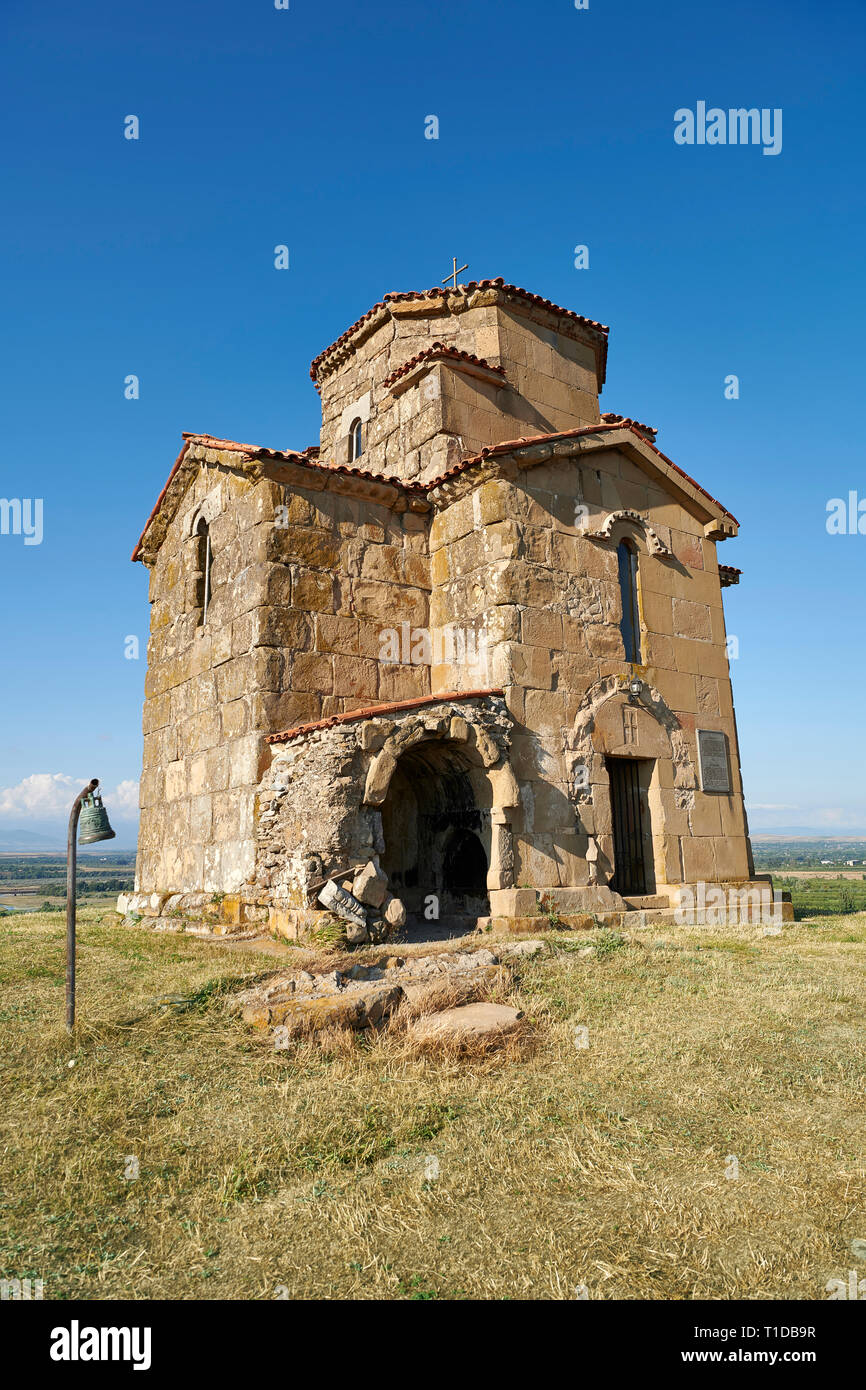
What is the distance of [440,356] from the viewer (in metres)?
13.5

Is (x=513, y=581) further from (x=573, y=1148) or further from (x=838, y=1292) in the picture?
(x=838, y=1292)

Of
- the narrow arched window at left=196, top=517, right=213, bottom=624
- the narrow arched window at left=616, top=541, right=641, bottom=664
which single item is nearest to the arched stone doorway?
the narrow arched window at left=616, top=541, right=641, bottom=664

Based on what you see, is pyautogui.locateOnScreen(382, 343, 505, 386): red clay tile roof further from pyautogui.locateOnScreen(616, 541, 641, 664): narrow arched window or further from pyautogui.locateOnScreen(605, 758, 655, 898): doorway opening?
pyautogui.locateOnScreen(605, 758, 655, 898): doorway opening

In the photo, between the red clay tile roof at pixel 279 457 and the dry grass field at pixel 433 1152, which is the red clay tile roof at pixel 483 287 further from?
the dry grass field at pixel 433 1152

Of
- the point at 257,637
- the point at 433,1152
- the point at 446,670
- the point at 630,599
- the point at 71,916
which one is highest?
the point at 630,599

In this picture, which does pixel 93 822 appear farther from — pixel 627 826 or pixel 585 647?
pixel 627 826

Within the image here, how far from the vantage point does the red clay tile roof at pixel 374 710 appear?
9562mm

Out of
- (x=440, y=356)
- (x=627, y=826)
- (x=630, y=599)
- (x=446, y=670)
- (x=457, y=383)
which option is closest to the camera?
(x=446, y=670)

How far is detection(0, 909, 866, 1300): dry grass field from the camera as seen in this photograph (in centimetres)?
321

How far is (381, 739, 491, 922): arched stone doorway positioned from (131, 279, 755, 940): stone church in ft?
0.11

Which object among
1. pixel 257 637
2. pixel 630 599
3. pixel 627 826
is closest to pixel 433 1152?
pixel 257 637

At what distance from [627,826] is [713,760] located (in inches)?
76.1

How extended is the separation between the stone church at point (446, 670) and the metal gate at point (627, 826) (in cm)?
3

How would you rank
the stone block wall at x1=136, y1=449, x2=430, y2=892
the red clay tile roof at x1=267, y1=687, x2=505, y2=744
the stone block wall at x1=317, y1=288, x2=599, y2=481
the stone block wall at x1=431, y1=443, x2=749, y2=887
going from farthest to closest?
the stone block wall at x1=317, y1=288, x2=599, y2=481
the stone block wall at x1=431, y1=443, x2=749, y2=887
the stone block wall at x1=136, y1=449, x2=430, y2=892
the red clay tile roof at x1=267, y1=687, x2=505, y2=744
